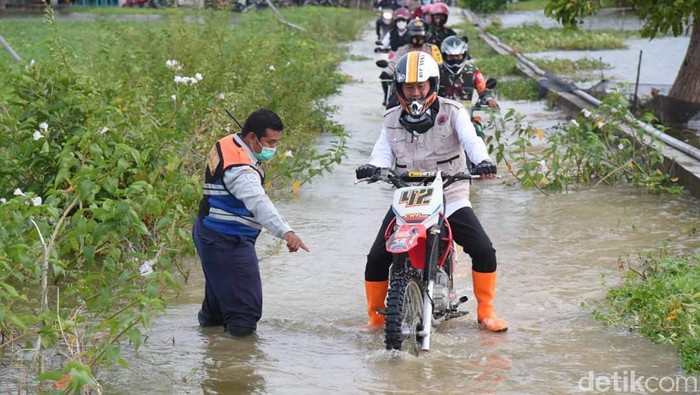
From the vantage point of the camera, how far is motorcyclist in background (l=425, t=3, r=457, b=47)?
49.4ft

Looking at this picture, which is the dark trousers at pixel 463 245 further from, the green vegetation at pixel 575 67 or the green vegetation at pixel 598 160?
the green vegetation at pixel 575 67

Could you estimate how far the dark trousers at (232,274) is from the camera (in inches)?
285

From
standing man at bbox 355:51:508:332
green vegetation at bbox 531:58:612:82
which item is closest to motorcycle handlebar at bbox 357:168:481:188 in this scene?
standing man at bbox 355:51:508:332

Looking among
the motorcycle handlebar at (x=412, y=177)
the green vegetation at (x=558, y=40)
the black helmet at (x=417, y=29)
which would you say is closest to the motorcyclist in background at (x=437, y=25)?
the black helmet at (x=417, y=29)

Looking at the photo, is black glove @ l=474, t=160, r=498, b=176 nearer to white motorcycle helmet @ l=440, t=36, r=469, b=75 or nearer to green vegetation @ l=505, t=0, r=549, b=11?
white motorcycle helmet @ l=440, t=36, r=469, b=75

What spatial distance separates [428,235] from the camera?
6.93 metres

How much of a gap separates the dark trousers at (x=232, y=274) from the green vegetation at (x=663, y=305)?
2099mm

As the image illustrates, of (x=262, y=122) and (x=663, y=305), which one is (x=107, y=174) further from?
(x=663, y=305)

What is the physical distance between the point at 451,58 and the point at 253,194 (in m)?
6.42

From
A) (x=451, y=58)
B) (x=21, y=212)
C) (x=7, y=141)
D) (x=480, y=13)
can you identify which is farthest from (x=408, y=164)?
(x=480, y=13)

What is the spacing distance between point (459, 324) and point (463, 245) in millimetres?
598

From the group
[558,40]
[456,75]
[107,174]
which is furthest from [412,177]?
[558,40]

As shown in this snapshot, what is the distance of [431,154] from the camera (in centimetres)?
749

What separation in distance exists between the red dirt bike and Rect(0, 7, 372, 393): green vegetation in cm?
123
